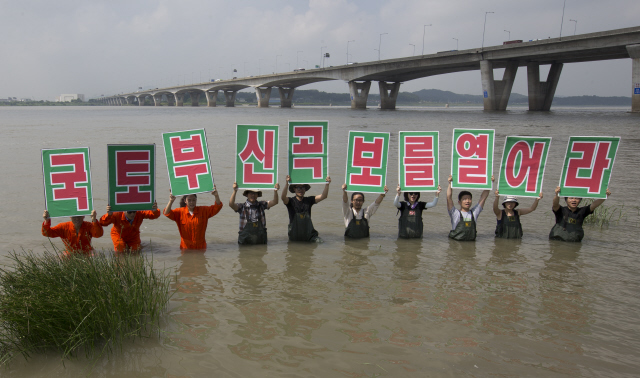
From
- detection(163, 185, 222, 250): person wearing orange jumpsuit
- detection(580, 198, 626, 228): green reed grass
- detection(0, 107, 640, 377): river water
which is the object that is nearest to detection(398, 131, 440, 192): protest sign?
detection(0, 107, 640, 377): river water

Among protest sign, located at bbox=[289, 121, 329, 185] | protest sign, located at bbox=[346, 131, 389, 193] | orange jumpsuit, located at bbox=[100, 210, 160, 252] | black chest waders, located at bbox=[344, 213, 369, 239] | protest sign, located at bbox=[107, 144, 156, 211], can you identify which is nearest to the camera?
protest sign, located at bbox=[107, 144, 156, 211]

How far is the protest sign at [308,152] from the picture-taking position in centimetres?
906

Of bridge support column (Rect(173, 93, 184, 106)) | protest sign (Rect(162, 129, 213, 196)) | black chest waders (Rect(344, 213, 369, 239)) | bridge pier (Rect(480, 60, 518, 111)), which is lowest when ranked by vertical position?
black chest waders (Rect(344, 213, 369, 239))

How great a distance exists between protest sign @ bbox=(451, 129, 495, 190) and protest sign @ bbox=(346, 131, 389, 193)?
1.38m

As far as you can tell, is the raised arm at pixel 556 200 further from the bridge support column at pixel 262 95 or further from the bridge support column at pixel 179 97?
the bridge support column at pixel 179 97

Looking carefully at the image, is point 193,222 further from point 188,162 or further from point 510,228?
point 510,228

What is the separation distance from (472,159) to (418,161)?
3.50 ft

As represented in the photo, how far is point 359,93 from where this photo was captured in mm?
91438

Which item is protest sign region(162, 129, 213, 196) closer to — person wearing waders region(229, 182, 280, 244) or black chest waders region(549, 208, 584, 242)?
person wearing waders region(229, 182, 280, 244)

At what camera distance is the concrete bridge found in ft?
169

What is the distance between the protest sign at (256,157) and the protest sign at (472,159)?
136 inches

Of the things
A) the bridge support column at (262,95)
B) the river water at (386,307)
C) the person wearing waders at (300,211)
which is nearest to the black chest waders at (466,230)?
the river water at (386,307)

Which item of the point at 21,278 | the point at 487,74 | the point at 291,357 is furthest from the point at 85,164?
the point at 487,74

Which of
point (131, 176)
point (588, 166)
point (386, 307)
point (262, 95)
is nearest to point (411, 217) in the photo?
point (588, 166)
